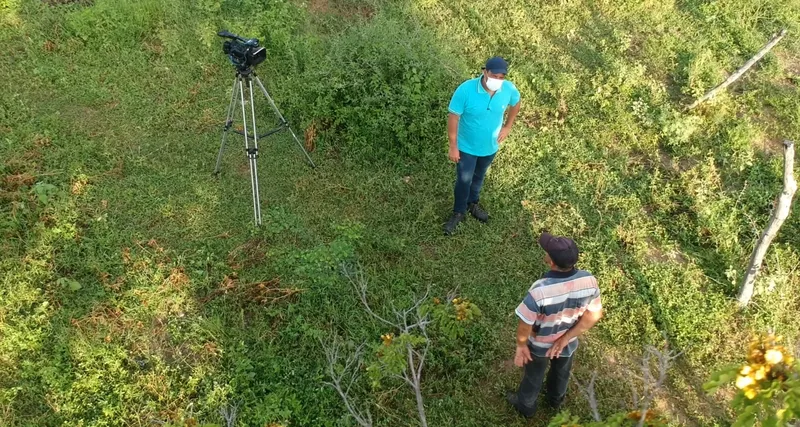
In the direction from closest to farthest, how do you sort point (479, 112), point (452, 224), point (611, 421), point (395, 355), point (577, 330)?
point (611, 421) → point (577, 330) → point (395, 355) → point (479, 112) → point (452, 224)

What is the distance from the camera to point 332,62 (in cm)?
658

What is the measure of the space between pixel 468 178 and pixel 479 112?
75 centimetres

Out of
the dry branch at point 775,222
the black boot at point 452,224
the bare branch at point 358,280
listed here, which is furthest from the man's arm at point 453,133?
the dry branch at point 775,222

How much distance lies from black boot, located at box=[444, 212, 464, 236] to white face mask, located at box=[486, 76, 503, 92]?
1462mm

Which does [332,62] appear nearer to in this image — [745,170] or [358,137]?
[358,137]

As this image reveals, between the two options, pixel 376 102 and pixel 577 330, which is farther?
pixel 376 102

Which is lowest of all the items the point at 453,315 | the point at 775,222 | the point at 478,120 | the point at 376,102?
the point at 453,315

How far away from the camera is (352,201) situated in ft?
19.2

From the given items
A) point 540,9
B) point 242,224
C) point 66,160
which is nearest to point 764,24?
point 540,9

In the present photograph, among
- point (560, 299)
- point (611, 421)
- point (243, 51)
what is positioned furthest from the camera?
point (243, 51)

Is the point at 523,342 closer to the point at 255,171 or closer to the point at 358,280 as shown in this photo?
the point at 358,280

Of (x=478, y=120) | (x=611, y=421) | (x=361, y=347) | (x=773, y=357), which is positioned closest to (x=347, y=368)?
(x=361, y=347)

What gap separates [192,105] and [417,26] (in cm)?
353

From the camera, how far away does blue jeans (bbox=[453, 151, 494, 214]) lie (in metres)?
5.07
